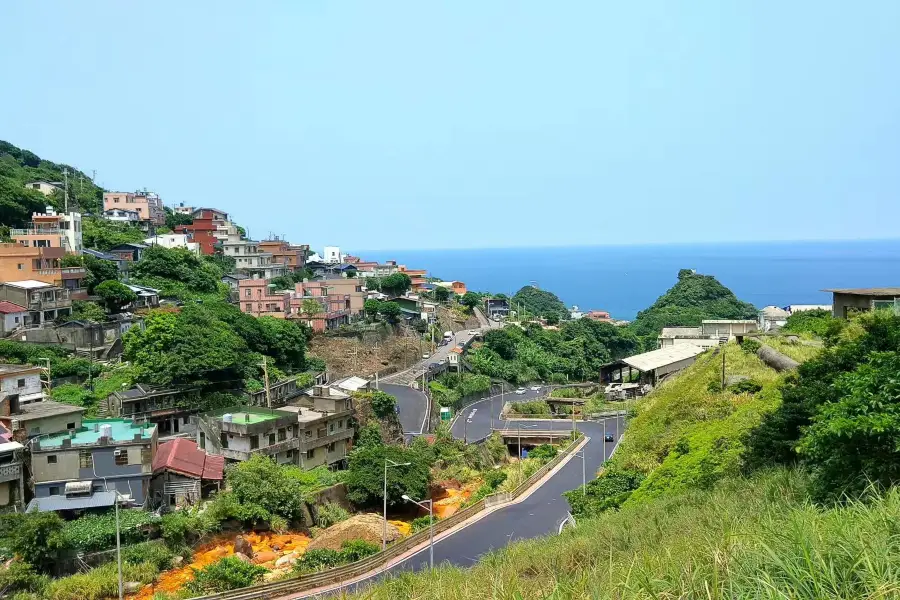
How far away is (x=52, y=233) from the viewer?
42.4m

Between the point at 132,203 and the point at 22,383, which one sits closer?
the point at 22,383

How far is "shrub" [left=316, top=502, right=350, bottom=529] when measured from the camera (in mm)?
24250

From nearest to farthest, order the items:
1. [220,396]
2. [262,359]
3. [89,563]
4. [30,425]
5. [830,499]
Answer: [830,499]
[89,563]
[30,425]
[220,396]
[262,359]

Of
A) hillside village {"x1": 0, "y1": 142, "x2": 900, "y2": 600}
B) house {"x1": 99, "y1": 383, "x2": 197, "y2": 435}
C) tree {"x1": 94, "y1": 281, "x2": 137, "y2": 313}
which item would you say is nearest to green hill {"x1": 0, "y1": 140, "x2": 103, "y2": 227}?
hillside village {"x1": 0, "y1": 142, "x2": 900, "y2": 600}

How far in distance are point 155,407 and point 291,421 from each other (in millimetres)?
5171

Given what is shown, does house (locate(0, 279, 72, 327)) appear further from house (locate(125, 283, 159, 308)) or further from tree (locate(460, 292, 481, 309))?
tree (locate(460, 292, 481, 309))

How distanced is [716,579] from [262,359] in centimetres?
3177

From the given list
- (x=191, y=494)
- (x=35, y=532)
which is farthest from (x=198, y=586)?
(x=191, y=494)

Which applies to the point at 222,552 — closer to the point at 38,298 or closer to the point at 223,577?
the point at 223,577

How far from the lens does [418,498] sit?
25.9 m

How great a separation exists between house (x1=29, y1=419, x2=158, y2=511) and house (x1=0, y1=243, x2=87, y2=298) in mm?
15797

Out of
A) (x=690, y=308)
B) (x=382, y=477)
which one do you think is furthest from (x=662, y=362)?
(x=690, y=308)

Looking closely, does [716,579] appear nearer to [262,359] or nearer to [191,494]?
[191,494]

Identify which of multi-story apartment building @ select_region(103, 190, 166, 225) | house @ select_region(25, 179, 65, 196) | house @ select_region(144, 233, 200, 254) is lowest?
house @ select_region(144, 233, 200, 254)
